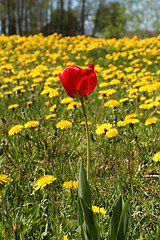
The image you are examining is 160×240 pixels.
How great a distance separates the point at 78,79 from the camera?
0.81 m

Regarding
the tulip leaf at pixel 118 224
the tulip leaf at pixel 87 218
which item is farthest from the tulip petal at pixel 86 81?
the tulip leaf at pixel 118 224

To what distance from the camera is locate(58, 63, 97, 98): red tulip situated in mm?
810

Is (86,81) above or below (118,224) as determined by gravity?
above

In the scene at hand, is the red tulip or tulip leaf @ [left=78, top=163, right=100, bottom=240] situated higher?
the red tulip

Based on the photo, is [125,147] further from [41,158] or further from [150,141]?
[41,158]

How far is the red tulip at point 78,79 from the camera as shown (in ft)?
2.66

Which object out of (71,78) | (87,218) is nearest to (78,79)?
(71,78)

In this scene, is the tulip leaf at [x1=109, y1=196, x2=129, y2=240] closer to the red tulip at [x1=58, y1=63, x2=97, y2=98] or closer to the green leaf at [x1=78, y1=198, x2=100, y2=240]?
the green leaf at [x1=78, y1=198, x2=100, y2=240]

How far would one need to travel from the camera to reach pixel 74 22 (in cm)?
3338

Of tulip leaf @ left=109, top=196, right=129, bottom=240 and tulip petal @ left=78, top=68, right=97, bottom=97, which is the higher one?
tulip petal @ left=78, top=68, right=97, bottom=97

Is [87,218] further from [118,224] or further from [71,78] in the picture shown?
[71,78]

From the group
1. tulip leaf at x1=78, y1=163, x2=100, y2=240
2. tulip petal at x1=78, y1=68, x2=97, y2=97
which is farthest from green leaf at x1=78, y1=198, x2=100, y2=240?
tulip petal at x1=78, y1=68, x2=97, y2=97

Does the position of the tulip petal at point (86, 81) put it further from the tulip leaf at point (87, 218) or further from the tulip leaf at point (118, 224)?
the tulip leaf at point (118, 224)

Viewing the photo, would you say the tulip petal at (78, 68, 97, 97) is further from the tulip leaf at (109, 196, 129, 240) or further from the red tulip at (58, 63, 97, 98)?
the tulip leaf at (109, 196, 129, 240)
